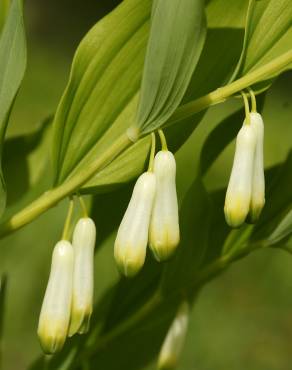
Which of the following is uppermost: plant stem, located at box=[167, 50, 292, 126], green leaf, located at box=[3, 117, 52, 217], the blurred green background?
plant stem, located at box=[167, 50, 292, 126]

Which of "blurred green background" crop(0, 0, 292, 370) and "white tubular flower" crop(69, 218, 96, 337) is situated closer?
"white tubular flower" crop(69, 218, 96, 337)

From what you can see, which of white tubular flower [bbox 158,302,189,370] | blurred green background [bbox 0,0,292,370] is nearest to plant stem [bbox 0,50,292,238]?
white tubular flower [bbox 158,302,189,370]

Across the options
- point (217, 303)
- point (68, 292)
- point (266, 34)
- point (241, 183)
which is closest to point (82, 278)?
point (68, 292)

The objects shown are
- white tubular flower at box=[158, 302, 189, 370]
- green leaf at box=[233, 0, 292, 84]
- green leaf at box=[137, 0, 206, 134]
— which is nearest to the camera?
green leaf at box=[137, 0, 206, 134]

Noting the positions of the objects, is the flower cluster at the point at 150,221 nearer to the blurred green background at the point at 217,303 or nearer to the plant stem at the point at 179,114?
the plant stem at the point at 179,114

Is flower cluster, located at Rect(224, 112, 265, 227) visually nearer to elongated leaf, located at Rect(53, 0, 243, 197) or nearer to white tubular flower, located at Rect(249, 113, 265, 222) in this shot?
white tubular flower, located at Rect(249, 113, 265, 222)

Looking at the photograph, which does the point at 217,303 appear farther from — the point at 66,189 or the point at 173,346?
the point at 66,189

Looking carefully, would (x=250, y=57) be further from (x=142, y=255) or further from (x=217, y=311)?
(x=217, y=311)
